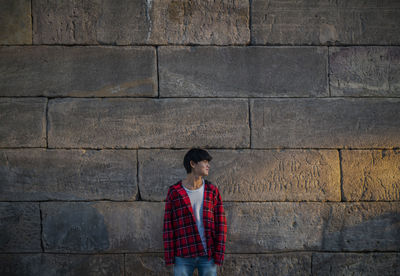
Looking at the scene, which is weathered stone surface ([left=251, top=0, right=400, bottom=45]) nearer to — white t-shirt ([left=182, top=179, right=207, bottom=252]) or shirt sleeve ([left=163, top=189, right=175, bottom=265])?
white t-shirt ([left=182, top=179, right=207, bottom=252])

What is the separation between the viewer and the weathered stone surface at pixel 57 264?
416 centimetres

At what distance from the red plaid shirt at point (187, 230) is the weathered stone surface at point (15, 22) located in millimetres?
2860

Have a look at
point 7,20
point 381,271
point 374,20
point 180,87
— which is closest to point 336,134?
point 374,20

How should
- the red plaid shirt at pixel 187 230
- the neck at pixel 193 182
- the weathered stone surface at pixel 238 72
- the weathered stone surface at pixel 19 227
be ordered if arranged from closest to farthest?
1. the red plaid shirt at pixel 187 230
2. the neck at pixel 193 182
3. the weathered stone surface at pixel 19 227
4. the weathered stone surface at pixel 238 72

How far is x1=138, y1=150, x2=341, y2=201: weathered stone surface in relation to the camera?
4227 millimetres

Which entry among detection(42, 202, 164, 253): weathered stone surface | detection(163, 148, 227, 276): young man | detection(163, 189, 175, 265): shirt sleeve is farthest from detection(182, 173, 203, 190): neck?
detection(42, 202, 164, 253): weathered stone surface

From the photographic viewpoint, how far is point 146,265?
4195 millimetres

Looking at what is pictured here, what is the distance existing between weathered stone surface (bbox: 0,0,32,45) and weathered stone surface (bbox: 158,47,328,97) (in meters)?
1.71

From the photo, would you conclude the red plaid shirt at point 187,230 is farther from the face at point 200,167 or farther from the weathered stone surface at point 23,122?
the weathered stone surface at point 23,122

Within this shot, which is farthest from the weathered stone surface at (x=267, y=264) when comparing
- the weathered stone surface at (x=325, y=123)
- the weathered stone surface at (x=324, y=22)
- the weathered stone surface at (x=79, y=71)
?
the weathered stone surface at (x=324, y=22)

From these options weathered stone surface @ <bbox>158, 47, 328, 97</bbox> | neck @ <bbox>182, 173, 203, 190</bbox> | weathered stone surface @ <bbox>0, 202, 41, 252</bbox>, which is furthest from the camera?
weathered stone surface @ <bbox>158, 47, 328, 97</bbox>

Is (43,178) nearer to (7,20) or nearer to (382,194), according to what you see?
(7,20)

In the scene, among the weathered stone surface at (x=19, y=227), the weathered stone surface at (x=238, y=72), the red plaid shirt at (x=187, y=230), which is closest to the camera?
the red plaid shirt at (x=187, y=230)

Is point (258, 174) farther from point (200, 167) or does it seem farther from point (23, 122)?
point (23, 122)
